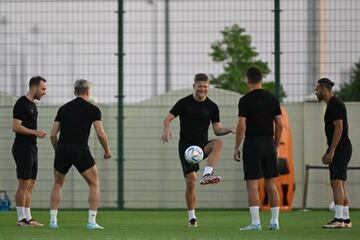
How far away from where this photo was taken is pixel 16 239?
1381 centimetres

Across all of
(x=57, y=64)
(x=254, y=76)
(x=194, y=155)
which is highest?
(x=57, y=64)

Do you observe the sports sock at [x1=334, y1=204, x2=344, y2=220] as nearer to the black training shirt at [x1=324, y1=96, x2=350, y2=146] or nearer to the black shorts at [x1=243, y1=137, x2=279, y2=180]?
the black training shirt at [x1=324, y1=96, x2=350, y2=146]

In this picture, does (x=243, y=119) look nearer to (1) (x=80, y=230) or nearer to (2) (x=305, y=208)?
(1) (x=80, y=230)

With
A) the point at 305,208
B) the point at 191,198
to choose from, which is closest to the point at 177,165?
the point at 305,208

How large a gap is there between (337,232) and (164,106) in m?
8.97

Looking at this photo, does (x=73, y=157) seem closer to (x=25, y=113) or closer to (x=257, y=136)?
(x=25, y=113)

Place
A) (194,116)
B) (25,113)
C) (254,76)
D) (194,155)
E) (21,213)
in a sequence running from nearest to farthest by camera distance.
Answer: (254,76) < (194,155) < (194,116) < (25,113) < (21,213)

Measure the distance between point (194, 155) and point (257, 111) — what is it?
1.35m

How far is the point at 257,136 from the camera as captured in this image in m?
15.8

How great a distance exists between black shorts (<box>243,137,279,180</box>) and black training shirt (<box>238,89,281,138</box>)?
0.33 ft

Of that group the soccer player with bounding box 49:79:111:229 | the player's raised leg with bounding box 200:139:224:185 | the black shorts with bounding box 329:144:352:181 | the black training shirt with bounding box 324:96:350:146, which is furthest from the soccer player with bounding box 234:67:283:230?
the soccer player with bounding box 49:79:111:229

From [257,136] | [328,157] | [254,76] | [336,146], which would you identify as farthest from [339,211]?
[254,76]

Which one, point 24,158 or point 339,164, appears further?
point 24,158

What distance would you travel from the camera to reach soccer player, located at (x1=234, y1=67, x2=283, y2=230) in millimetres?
15766
